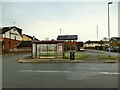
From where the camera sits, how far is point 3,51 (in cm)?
5062

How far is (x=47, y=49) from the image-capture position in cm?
3148

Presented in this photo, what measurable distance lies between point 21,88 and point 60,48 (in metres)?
22.4

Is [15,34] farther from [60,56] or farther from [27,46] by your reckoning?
[60,56]

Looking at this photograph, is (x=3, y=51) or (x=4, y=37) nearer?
(x=3, y=51)

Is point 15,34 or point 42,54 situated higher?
point 15,34

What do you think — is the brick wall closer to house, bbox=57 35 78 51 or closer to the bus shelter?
house, bbox=57 35 78 51

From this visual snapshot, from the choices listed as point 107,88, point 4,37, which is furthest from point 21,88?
point 4,37

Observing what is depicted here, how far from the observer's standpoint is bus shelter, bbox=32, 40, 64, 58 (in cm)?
3131

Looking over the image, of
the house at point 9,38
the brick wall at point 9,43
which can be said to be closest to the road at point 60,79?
the house at point 9,38

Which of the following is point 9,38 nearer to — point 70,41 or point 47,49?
point 70,41

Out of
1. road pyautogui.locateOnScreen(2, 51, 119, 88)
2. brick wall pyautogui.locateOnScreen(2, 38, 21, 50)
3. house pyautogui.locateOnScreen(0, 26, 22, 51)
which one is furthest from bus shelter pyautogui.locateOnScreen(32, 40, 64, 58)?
brick wall pyautogui.locateOnScreen(2, 38, 21, 50)

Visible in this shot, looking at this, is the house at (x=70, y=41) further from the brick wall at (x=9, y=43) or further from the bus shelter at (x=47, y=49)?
the bus shelter at (x=47, y=49)

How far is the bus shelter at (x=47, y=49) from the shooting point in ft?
103

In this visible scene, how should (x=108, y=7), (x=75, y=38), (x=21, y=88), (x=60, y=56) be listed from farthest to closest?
(x=75, y=38), (x=108, y=7), (x=60, y=56), (x=21, y=88)
